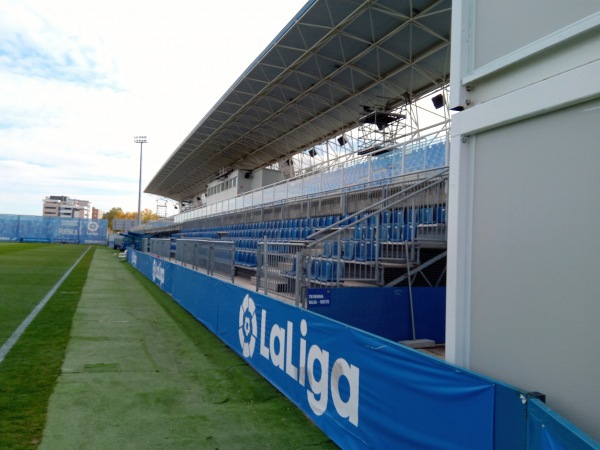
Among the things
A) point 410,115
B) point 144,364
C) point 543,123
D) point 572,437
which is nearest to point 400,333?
point 144,364

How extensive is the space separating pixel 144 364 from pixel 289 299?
2.49 m

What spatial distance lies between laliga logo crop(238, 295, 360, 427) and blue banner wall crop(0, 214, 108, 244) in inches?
2841

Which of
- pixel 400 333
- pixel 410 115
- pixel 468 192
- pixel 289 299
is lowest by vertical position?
pixel 400 333

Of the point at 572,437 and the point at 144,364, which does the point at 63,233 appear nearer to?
the point at 144,364

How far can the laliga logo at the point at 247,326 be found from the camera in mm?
6809

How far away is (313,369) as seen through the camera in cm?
477

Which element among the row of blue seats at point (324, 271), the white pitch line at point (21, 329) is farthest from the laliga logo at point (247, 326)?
the white pitch line at point (21, 329)

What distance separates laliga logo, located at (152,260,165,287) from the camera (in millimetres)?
16856

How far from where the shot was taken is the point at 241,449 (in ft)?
13.8

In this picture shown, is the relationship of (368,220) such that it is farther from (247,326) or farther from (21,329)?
(21,329)

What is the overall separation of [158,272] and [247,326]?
11.9 meters

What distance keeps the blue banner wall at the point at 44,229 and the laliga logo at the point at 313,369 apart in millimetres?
72152

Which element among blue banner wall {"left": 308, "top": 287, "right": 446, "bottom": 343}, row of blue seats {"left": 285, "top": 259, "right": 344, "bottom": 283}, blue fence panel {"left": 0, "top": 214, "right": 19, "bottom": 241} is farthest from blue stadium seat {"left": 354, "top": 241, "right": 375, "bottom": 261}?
blue fence panel {"left": 0, "top": 214, "right": 19, "bottom": 241}

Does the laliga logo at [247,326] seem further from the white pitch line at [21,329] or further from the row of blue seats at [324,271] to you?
the white pitch line at [21,329]
